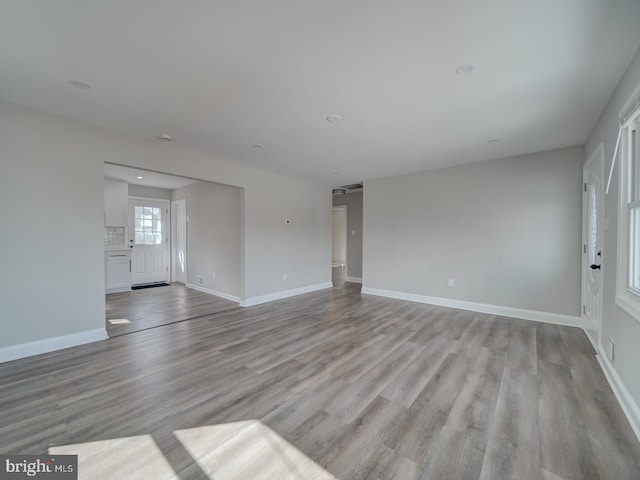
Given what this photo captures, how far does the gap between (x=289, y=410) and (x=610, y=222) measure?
3.30 meters

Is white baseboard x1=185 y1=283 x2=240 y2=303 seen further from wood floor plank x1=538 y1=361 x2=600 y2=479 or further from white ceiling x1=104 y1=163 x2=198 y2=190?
wood floor plank x1=538 y1=361 x2=600 y2=479

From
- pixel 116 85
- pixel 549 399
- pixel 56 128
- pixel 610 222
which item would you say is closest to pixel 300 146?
pixel 116 85

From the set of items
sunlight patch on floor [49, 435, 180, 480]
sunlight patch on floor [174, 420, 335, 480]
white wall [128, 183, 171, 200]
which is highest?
white wall [128, 183, 171, 200]

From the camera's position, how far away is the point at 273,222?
5.45 metres

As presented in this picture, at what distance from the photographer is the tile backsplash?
20.8 ft

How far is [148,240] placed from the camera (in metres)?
6.99

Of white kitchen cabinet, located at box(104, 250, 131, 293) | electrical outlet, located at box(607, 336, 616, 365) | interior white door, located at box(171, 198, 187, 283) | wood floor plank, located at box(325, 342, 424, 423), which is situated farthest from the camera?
interior white door, located at box(171, 198, 187, 283)

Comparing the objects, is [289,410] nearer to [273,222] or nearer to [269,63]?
[269,63]

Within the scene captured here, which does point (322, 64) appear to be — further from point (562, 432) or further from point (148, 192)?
point (148, 192)

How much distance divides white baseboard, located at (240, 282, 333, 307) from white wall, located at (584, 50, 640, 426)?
469 centimetres

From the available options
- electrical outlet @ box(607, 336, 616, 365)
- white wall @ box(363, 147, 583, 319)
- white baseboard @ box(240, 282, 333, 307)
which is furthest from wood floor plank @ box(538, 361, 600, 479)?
white baseboard @ box(240, 282, 333, 307)

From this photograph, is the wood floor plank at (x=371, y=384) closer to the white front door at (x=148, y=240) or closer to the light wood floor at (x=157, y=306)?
the light wood floor at (x=157, y=306)

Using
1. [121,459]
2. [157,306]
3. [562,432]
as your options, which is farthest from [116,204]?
[562,432]

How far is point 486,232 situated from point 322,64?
13.1 ft
